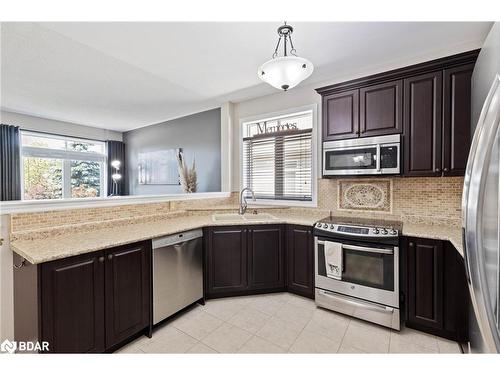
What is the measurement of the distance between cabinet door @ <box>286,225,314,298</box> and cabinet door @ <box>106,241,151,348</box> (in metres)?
1.45

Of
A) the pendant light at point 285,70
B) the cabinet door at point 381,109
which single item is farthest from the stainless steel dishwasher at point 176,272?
the cabinet door at point 381,109

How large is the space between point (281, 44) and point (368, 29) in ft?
2.39

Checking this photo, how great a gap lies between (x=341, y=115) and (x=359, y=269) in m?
1.57

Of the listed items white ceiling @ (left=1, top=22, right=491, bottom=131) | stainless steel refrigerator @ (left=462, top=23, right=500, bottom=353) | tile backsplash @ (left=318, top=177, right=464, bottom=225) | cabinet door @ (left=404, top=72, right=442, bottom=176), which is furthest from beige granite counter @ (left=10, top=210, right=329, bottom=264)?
white ceiling @ (left=1, top=22, right=491, bottom=131)

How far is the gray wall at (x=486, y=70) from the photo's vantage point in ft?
3.89

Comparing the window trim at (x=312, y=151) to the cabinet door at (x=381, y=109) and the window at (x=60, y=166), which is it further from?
the window at (x=60, y=166)

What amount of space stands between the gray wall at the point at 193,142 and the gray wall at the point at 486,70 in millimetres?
3198

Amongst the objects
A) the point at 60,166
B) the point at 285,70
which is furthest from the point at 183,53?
the point at 60,166

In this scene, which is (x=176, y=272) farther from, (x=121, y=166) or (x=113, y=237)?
(x=121, y=166)

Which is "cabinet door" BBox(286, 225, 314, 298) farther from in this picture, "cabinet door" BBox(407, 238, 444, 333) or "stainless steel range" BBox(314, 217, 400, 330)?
"cabinet door" BBox(407, 238, 444, 333)

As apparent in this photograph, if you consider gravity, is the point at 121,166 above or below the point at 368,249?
above

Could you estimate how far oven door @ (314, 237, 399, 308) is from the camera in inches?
75.7

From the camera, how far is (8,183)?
13.4ft

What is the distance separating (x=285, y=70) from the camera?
1.52m
